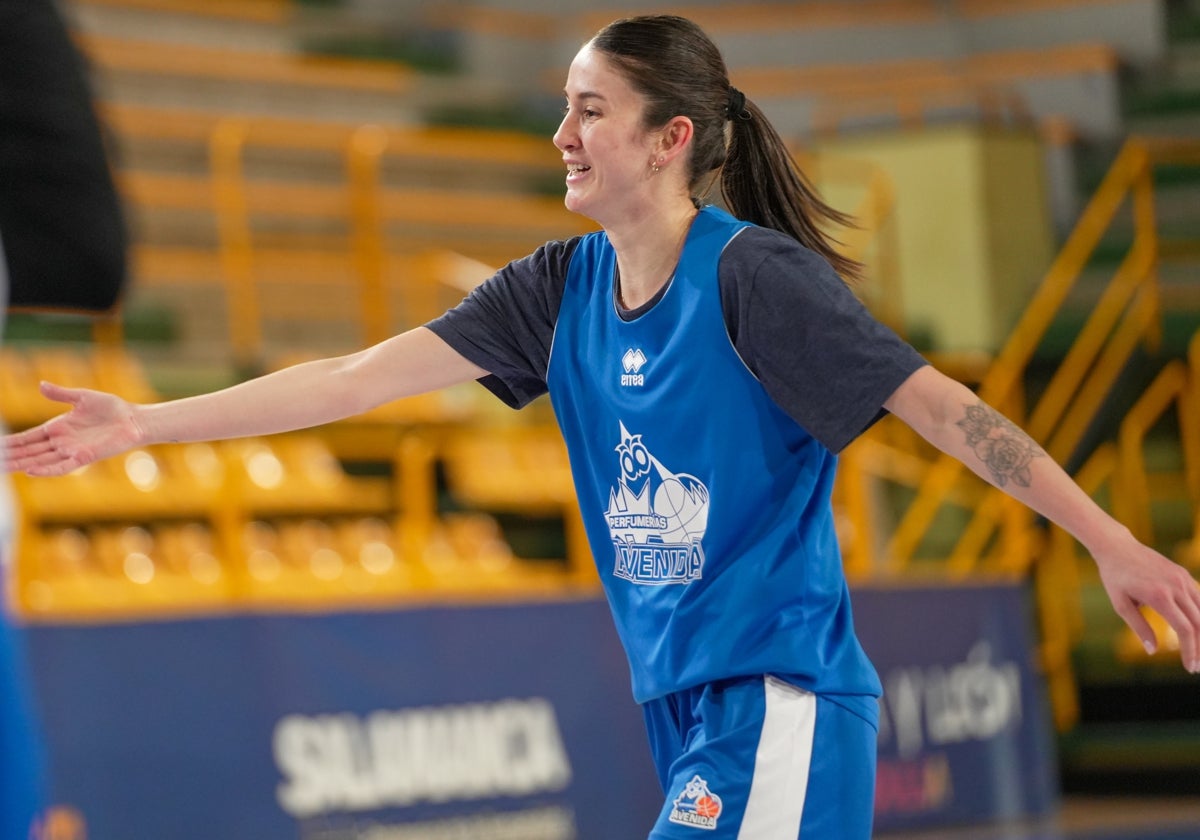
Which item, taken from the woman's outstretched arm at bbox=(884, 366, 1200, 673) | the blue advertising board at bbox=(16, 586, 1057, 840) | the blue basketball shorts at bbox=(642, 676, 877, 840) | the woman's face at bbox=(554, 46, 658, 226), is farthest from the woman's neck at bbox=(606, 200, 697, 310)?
the blue advertising board at bbox=(16, 586, 1057, 840)

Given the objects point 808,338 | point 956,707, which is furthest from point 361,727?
point 808,338

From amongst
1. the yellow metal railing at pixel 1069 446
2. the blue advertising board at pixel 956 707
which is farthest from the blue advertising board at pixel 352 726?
the yellow metal railing at pixel 1069 446

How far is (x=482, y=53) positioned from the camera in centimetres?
1514

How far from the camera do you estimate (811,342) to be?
2.40 m

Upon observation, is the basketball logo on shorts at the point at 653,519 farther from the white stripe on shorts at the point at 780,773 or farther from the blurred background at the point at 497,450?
the blurred background at the point at 497,450

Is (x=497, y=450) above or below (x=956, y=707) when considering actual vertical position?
above

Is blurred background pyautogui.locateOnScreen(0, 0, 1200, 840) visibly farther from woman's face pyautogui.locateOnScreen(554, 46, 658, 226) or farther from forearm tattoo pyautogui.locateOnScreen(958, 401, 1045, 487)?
forearm tattoo pyautogui.locateOnScreen(958, 401, 1045, 487)

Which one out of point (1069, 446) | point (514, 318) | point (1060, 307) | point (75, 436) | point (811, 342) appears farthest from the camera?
point (1060, 307)

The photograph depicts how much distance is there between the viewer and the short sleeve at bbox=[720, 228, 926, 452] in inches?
93.1

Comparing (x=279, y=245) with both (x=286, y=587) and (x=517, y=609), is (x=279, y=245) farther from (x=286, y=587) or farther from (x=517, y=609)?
(x=517, y=609)

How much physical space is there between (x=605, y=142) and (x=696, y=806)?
3.28 feet

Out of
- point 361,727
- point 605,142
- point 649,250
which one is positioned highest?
point 605,142

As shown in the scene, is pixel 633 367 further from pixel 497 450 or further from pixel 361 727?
pixel 497 450

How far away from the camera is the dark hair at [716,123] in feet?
8.69
